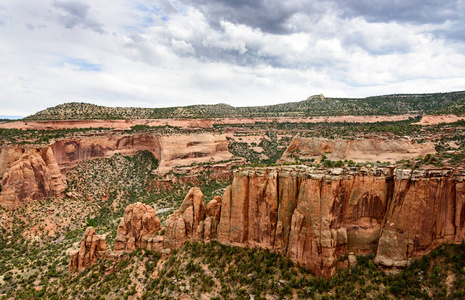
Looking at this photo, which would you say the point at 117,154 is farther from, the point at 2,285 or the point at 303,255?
the point at 303,255

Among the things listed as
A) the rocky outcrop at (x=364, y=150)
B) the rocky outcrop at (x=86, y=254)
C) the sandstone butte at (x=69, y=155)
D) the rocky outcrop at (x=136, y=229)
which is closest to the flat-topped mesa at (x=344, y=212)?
the rocky outcrop at (x=364, y=150)

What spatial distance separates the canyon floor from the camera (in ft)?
68.1

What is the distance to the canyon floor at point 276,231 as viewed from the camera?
2075 centimetres

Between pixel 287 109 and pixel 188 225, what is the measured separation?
372ft

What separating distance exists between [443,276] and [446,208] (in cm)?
532

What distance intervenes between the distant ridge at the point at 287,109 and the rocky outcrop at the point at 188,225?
2810 inches

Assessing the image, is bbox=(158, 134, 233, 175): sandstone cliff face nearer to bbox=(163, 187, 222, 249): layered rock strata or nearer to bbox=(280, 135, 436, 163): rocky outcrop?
bbox=(280, 135, 436, 163): rocky outcrop

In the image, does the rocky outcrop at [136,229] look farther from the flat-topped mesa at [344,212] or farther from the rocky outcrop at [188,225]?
the flat-topped mesa at [344,212]

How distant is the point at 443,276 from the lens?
19.3 meters

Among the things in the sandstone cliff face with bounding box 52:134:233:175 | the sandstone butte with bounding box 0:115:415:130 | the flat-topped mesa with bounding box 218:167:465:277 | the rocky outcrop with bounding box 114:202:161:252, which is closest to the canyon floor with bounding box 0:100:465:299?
the flat-topped mesa with bounding box 218:167:465:277

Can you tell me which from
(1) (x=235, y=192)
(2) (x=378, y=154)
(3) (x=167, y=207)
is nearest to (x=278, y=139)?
(3) (x=167, y=207)

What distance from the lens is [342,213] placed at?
23.5 m

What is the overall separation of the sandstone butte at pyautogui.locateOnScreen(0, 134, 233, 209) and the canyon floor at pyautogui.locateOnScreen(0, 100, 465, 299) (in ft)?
1.11

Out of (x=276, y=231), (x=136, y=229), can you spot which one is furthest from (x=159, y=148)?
(x=276, y=231)
